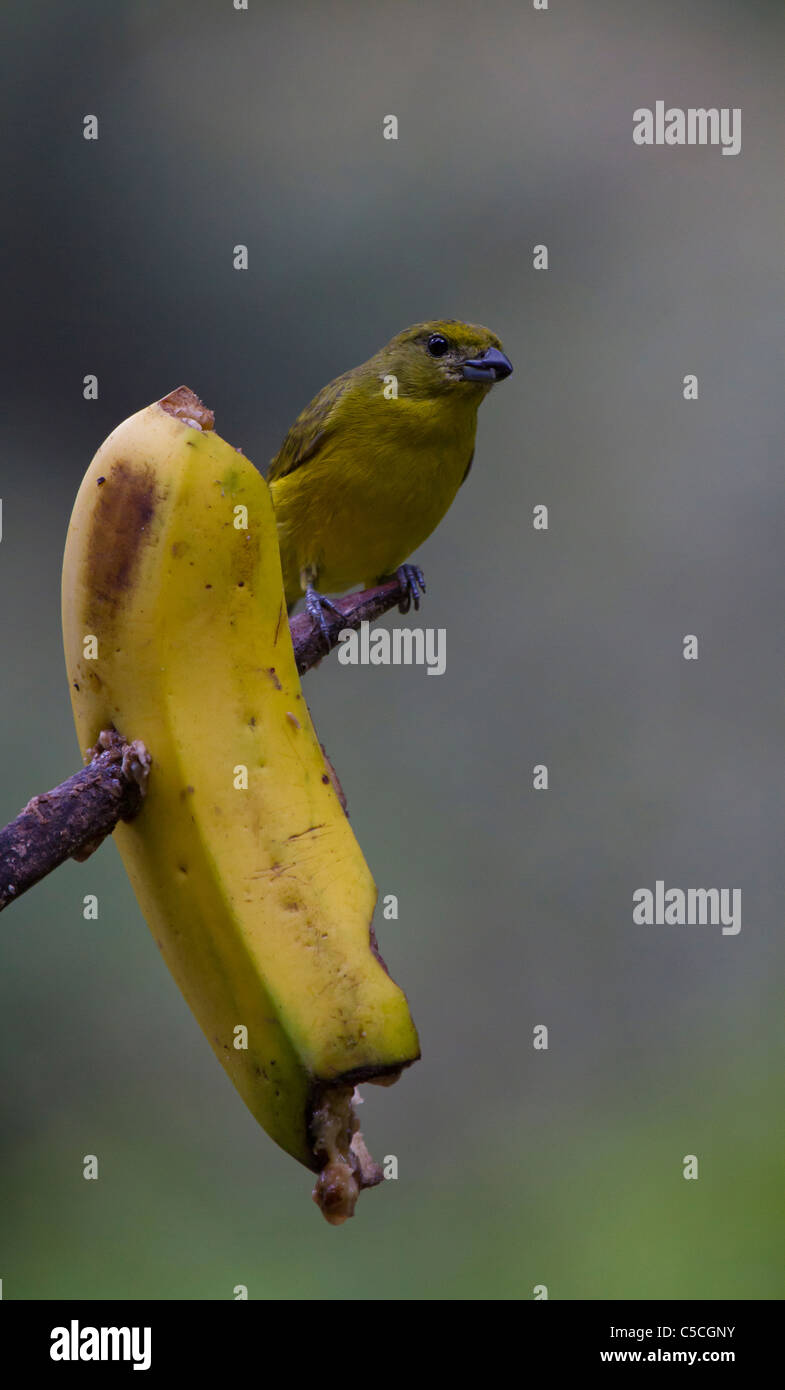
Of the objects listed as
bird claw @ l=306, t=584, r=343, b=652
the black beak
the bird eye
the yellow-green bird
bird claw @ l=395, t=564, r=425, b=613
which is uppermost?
the bird eye

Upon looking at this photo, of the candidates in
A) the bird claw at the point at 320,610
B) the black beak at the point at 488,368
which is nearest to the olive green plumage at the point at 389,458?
the black beak at the point at 488,368

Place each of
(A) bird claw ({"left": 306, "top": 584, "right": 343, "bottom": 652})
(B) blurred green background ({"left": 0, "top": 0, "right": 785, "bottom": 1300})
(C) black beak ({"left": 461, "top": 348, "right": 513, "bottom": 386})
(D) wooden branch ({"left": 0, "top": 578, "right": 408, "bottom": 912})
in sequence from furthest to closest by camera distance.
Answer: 1. (B) blurred green background ({"left": 0, "top": 0, "right": 785, "bottom": 1300})
2. (C) black beak ({"left": 461, "top": 348, "right": 513, "bottom": 386})
3. (A) bird claw ({"left": 306, "top": 584, "right": 343, "bottom": 652})
4. (D) wooden branch ({"left": 0, "top": 578, "right": 408, "bottom": 912})

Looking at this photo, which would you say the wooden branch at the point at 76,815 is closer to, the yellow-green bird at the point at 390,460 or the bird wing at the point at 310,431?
the yellow-green bird at the point at 390,460

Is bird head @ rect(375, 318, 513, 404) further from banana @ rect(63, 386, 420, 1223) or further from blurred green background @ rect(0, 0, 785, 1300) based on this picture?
blurred green background @ rect(0, 0, 785, 1300)

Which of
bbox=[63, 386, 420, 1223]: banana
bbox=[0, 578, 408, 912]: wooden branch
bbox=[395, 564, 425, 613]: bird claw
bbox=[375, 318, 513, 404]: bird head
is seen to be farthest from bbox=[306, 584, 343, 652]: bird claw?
bbox=[0, 578, 408, 912]: wooden branch

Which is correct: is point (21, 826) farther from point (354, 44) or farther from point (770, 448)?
point (354, 44)

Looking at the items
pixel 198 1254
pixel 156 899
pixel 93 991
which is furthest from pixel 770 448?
pixel 156 899

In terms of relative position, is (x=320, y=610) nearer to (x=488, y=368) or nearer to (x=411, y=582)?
(x=411, y=582)

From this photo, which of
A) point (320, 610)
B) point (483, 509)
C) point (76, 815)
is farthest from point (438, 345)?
point (483, 509)
